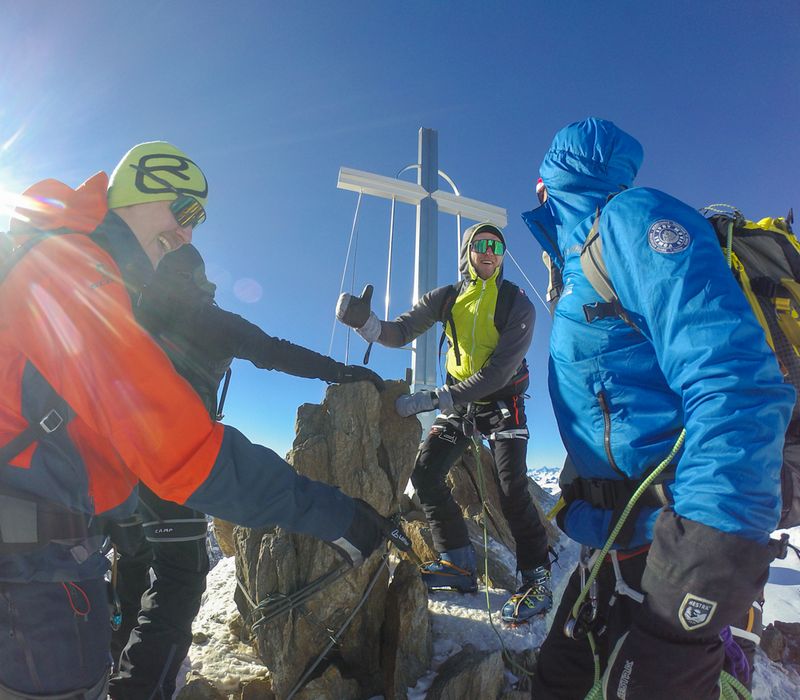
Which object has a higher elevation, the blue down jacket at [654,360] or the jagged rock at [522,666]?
the blue down jacket at [654,360]

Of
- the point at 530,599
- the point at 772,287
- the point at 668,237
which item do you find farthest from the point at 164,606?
the point at 772,287

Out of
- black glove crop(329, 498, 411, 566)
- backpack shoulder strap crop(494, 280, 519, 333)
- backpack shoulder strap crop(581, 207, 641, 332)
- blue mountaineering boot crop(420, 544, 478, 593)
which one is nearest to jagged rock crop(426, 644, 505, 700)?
blue mountaineering boot crop(420, 544, 478, 593)

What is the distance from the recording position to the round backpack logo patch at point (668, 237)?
61.7 inches

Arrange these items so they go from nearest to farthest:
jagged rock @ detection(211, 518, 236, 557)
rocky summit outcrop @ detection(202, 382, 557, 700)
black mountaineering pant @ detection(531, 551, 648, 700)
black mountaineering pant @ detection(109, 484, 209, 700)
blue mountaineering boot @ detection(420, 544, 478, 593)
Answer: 1. black mountaineering pant @ detection(531, 551, 648, 700)
2. black mountaineering pant @ detection(109, 484, 209, 700)
3. rocky summit outcrop @ detection(202, 382, 557, 700)
4. blue mountaineering boot @ detection(420, 544, 478, 593)
5. jagged rock @ detection(211, 518, 236, 557)

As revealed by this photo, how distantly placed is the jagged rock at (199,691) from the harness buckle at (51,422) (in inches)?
115

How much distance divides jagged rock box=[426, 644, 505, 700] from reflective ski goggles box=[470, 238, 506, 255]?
393 cm

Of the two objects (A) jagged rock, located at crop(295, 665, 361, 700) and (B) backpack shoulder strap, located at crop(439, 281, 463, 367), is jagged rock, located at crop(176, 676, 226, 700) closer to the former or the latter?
(A) jagged rock, located at crop(295, 665, 361, 700)

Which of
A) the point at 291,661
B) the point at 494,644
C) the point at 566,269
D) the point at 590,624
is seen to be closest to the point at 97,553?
the point at 291,661

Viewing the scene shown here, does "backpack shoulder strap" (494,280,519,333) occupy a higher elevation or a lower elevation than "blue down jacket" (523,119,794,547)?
higher

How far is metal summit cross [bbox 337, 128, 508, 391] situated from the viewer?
919 centimetres

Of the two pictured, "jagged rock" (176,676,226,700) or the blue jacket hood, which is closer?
the blue jacket hood

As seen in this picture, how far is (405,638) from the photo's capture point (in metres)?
3.94

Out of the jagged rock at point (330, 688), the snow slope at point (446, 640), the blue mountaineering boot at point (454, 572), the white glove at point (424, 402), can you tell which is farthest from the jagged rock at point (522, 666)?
the white glove at point (424, 402)

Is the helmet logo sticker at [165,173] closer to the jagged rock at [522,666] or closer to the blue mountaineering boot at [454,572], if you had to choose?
the blue mountaineering boot at [454,572]
